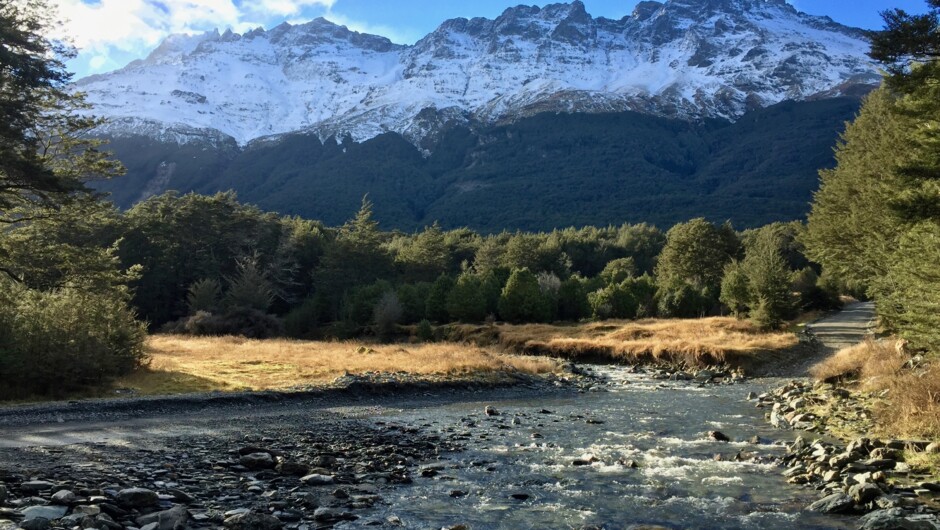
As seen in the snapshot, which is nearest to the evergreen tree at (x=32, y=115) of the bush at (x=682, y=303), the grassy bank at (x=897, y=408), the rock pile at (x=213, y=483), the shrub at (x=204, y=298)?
the rock pile at (x=213, y=483)

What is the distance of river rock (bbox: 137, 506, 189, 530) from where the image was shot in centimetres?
851

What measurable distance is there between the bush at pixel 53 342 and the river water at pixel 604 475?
1130 cm

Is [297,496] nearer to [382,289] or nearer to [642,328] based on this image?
[642,328]

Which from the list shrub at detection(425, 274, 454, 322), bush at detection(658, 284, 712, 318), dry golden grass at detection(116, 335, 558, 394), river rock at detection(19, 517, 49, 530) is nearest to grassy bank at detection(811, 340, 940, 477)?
river rock at detection(19, 517, 49, 530)

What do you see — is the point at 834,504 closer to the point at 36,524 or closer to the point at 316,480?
the point at 316,480

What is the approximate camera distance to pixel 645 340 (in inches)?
1762

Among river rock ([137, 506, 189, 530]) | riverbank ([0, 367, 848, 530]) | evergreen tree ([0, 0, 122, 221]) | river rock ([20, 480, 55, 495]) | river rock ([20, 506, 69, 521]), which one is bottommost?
riverbank ([0, 367, 848, 530])

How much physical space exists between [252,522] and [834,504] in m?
9.50

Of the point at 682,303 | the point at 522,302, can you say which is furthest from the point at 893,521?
the point at 682,303

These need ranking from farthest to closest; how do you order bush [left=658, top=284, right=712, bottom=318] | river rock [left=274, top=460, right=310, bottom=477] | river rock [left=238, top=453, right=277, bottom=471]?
1. bush [left=658, top=284, right=712, bottom=318]
2. river rock [left=238, top=453, right=277, bottom=471]
3. river rock [left=274, top=460, right=310, bottom=477]

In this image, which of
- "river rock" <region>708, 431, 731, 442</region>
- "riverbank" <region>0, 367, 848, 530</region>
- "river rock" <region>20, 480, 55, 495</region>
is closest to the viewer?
"river rock" <region>20, 480, 55, 495</region>

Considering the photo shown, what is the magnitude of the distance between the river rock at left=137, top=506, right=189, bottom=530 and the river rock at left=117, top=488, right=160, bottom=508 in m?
0.58

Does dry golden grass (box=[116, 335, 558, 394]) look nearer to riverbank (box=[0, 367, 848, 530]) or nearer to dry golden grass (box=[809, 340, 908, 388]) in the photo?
riverbank (box=[0, 367, 848, 530])

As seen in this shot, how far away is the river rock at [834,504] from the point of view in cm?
1032
